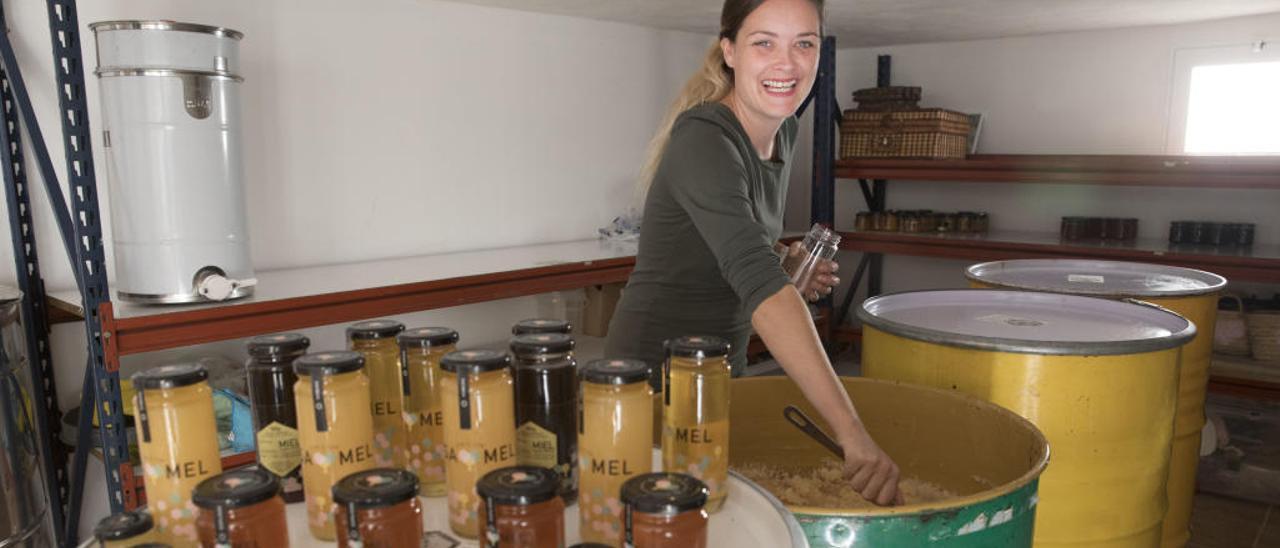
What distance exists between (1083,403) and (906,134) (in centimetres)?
274

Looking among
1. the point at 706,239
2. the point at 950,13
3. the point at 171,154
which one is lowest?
the point at 706,239

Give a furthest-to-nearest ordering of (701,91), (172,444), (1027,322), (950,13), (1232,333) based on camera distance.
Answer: (950,13) → (1232,333) → (1027,322) → (701,91) → (172,444)

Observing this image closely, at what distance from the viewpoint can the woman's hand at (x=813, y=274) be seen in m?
1.78

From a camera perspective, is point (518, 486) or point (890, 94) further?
point (890, 94)

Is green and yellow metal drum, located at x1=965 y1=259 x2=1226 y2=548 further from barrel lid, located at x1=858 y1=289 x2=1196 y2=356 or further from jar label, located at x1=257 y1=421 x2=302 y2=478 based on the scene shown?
jar label, located at x1=257 y1=421 x2=302 y2=478

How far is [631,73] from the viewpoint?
3932mm

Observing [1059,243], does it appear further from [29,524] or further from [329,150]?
[29,524]

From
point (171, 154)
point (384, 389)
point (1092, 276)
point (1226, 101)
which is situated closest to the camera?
point (384, 389)

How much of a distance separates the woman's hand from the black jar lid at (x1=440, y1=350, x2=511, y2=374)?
0.96 m

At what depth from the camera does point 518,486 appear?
30.8 inches

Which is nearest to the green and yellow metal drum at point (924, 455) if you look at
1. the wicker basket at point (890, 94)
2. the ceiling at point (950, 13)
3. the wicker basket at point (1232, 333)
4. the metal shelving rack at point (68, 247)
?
the metal shelving rack at point (68, 247)

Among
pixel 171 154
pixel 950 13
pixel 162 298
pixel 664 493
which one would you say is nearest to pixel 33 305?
pixel 162 298

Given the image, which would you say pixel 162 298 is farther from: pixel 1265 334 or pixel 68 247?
pixel 1265 334

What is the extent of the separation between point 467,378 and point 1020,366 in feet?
3.29
